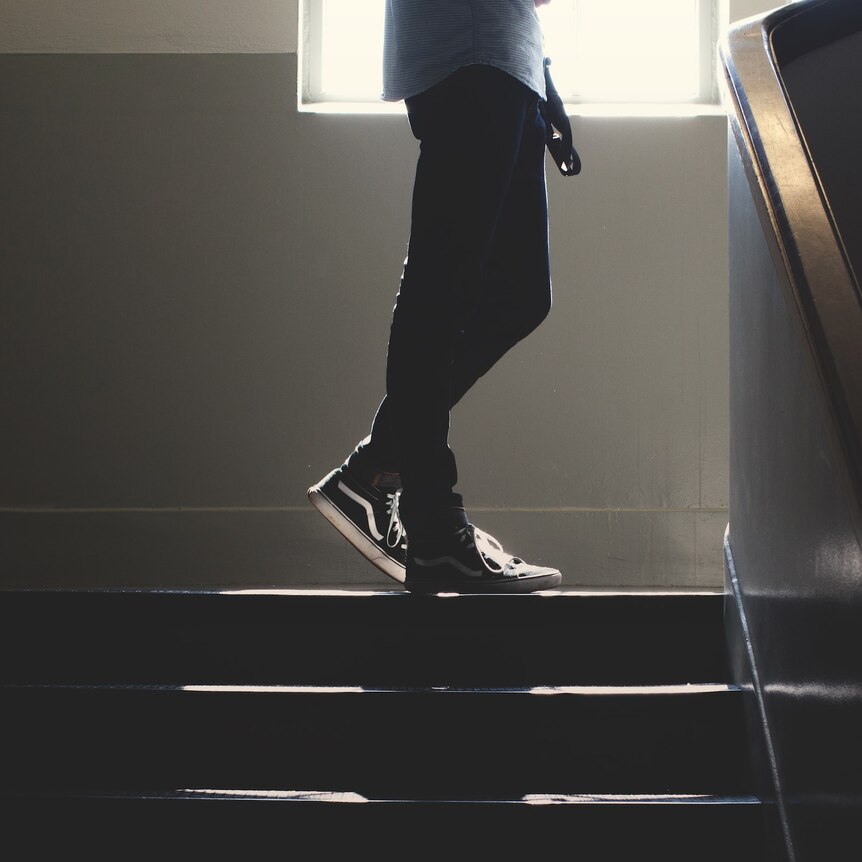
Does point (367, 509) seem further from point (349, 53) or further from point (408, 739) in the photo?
point (349, 53)

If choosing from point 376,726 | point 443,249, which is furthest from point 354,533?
point 443,249

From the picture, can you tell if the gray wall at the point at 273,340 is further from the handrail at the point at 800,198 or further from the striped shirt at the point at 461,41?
the handrail at the point at 800,198

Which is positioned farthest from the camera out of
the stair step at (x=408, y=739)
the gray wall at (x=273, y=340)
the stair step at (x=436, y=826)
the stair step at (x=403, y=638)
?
the gray wall at (x=273, y=340)

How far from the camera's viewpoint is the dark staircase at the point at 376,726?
4.13 ft

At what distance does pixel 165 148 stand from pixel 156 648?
1848 millimetres

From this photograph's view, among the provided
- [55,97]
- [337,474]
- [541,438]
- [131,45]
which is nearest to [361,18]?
[131,45]

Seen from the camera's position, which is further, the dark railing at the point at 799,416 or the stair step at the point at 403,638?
the stair step at the point at 403,638

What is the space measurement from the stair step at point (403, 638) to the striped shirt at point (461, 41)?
846 mm

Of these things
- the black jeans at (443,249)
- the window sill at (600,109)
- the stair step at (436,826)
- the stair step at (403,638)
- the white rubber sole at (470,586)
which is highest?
the window sill at (600,109)

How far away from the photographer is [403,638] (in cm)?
154

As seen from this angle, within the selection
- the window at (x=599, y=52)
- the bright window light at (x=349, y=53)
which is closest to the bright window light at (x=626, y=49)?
the window at (x=599, y=52)

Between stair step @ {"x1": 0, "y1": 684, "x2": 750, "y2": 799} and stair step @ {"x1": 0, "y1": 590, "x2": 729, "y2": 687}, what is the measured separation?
4.6 inches

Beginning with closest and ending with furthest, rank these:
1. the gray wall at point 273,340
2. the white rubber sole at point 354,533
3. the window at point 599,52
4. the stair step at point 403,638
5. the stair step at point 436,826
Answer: the stair step at point 436,826
the stair step at point 403,638
the white rubber sole at point 354,533
the gray wall at point 273,340
the window at point 599,52

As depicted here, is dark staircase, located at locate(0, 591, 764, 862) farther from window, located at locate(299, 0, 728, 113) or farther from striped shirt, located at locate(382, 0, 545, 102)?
window, located at locate(299, 0, 728, 113)
